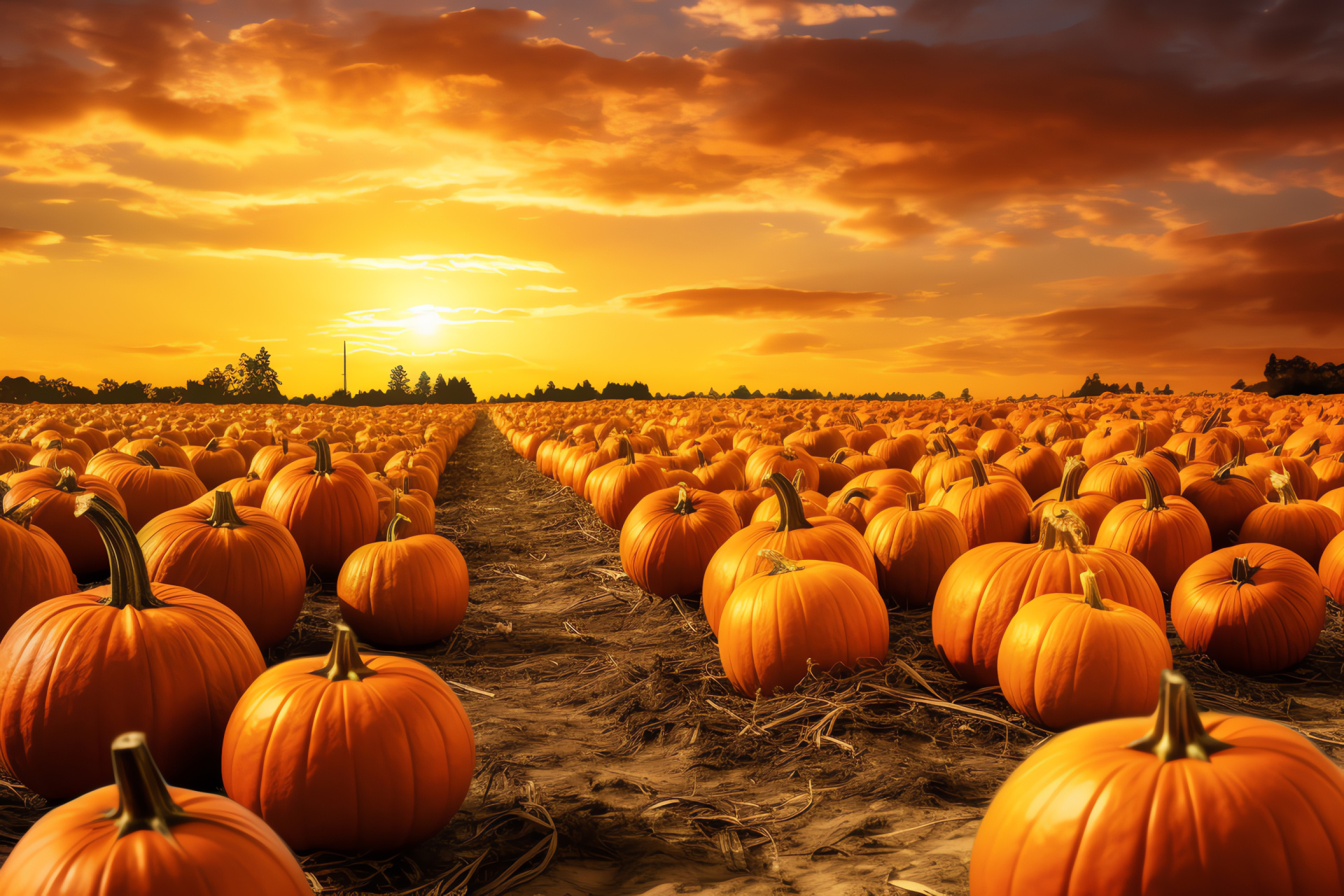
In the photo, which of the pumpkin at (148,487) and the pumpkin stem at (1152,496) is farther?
the pumpkin at (148,487)

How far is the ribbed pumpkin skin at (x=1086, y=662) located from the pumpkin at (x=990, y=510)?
2765 millimetres

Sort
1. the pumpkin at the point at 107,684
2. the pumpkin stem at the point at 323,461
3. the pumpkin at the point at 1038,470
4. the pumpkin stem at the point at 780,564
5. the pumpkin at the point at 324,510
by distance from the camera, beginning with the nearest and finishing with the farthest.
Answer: the pumpkin at the point at 107,684 < the pumpkin stem at the point at 780,564 < the pumpkin at the point at 324,510 < the pumpkin stem at the point at 323,461 < the pumpkin at the point at 1038,470

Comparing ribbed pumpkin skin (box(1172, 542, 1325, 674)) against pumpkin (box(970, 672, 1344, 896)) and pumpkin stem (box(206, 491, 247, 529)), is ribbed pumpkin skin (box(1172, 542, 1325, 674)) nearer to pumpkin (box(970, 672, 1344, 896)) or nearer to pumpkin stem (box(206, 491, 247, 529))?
pumpkin (box(970, 672, 1344, 896))

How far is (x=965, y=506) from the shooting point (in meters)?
6.69

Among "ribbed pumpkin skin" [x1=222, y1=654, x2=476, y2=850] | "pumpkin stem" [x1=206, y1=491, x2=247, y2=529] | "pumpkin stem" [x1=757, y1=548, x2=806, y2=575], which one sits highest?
"pumpkin stem" [x1=206, y1=491, x2=247, y2=529]

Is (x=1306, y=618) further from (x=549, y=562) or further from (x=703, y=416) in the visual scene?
(x=703, y=416)

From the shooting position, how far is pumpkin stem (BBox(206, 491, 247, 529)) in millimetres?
4961

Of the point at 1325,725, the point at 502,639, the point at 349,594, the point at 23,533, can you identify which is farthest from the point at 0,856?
the point at 1325,725

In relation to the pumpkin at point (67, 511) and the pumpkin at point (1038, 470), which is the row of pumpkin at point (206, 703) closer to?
the pumpkin at point (67, 511)

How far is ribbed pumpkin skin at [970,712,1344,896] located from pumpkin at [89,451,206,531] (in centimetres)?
740

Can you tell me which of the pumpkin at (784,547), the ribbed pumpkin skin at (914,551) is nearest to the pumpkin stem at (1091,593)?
the pumpkin at (784,547)

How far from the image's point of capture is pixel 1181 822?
73.5 inches

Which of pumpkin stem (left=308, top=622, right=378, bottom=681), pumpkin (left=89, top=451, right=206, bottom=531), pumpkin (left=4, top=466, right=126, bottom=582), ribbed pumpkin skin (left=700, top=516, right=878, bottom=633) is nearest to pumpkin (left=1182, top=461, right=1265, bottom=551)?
ribbed pumpkin skin (left=700, top=516, right=878, bottom=633)

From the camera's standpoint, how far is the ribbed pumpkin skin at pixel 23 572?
4230mm
